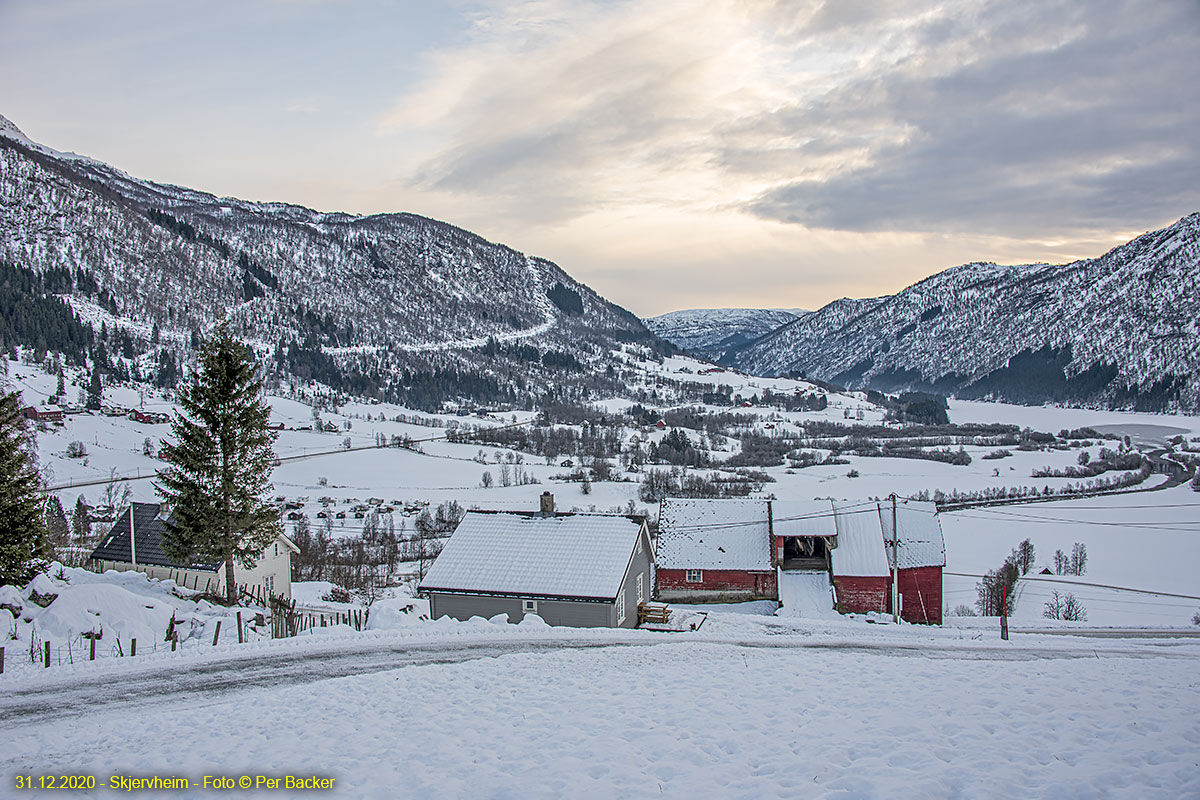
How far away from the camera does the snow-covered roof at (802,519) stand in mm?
43062

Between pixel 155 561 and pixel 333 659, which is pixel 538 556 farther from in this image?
pixel 155 561

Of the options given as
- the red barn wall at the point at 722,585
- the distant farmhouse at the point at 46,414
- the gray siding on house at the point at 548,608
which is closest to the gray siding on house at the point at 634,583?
the gray siding on house at the point at 548,608

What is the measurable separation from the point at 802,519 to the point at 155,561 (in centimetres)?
3740

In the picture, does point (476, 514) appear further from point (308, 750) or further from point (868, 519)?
point (868, 519)

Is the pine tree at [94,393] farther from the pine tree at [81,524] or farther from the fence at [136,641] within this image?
the fence at [136,641]

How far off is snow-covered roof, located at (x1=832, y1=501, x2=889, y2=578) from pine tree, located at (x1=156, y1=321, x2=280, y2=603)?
32.0 metres

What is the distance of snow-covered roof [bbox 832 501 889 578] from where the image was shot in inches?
1609

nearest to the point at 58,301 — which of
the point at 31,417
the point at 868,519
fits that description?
A: the point at 31,417

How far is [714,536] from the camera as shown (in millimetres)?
45562

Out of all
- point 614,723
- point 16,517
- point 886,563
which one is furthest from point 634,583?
point 16,517

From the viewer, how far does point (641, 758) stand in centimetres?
1094

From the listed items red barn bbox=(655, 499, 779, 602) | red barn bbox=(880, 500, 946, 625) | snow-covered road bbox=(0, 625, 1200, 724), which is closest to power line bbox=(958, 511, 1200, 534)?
red barn bbox=(880, 500, 946, 625)

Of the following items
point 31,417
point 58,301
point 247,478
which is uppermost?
point 58,301

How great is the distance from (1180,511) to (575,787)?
112 m
